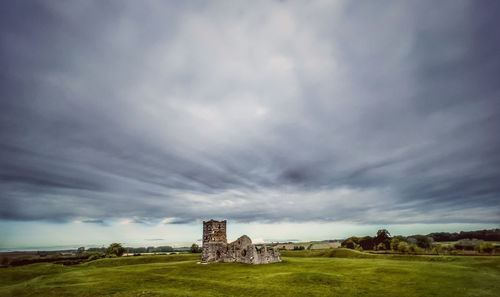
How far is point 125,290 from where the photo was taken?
18.1 metres

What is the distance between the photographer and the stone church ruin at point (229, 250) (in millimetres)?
42406

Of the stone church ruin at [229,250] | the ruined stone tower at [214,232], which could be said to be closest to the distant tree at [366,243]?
the stone church ruin at [229,250]

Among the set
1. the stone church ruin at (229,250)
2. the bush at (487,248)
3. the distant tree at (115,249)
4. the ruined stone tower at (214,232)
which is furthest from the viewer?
the distant tree at (115,249)

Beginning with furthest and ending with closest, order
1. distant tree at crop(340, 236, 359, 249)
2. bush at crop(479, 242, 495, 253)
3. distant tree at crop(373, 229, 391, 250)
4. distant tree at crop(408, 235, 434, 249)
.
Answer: distant tree at crop(340, 236, 359, 249)
distant tree at crop(373, 229, 391, 250)
distant tree at crop(408, 235, 434, 249)
bush at crop(479, 242, 495, 253)

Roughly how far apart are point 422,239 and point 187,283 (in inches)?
3231

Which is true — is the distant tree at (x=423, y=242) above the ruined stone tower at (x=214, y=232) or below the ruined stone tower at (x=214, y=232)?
below

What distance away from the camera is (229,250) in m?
46.7

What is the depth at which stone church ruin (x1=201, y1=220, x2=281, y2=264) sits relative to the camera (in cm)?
4241

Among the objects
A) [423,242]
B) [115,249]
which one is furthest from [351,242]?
[115,249]

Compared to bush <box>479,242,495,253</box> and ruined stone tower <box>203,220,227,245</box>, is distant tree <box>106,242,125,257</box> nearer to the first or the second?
ruined stone tower <box>203,220,227,245</box>

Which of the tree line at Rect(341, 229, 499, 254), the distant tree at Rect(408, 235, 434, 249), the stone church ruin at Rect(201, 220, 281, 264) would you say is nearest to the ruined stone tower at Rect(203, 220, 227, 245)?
the stone church ruin at Rect(201, 220, 281, 264)

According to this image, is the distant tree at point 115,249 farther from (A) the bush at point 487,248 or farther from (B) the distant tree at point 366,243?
(A) the bush at point 487,248

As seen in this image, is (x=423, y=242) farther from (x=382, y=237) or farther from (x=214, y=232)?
(x=214, y=232)

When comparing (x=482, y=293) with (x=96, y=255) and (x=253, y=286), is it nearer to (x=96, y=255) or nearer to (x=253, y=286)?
(x=253, y=286)
